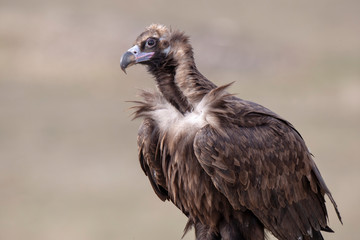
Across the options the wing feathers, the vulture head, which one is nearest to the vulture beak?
the vulture head

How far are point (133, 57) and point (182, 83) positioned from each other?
0.43 meters

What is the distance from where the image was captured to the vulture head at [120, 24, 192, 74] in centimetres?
812

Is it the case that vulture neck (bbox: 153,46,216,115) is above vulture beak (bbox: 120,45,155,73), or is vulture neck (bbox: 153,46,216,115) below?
below

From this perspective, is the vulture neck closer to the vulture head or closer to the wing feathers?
the vulture head

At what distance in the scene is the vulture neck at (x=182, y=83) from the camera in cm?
806

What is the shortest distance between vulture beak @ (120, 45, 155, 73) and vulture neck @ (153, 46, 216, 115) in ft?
0.52

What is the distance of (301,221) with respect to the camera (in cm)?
844

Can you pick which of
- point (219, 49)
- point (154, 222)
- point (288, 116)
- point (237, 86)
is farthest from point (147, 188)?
point (219, 49)

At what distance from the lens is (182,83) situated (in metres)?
8.05

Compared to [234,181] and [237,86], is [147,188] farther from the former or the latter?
[234,181]

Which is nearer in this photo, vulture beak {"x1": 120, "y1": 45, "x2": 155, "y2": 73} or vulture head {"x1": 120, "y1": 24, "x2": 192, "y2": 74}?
vulture beak {"x1": 120, "y1": 45, "x2": 155, "y2": 73}

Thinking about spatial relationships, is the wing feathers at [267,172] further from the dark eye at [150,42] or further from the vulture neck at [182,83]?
the dark eye at [150,42]

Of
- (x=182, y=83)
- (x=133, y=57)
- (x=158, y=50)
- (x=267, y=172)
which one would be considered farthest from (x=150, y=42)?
(x=267, y=172)

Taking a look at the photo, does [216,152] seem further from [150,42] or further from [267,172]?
[150,42]
